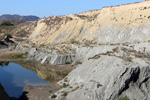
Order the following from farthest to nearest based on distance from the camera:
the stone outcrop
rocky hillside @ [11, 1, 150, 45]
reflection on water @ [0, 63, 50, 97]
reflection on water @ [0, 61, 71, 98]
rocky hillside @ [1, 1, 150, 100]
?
rocky hillside @ [11, 1, 150, 45] → the stone outcrop → reflection on water @ [0, 61, 71, 98] → reflection on water @ [0, 63, 50, 97] → rocky hillside @ [1, 1, 150, 100]

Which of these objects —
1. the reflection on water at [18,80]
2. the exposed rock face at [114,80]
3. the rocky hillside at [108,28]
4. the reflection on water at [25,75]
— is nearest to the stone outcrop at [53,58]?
the reflection on water at [25,75]

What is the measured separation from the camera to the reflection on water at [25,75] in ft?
142

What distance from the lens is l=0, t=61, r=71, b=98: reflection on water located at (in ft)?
142

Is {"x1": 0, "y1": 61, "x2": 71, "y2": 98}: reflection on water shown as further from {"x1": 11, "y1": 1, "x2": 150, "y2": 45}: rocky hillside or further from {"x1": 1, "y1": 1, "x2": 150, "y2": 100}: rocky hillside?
{"x1": 11, "y1": 1, "x2": 150, "y2": 45}: rocky hillside

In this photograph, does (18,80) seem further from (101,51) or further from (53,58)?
(101,51)

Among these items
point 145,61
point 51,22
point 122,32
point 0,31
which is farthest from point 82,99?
point 0,31

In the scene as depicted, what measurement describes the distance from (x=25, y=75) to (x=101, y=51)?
67.7 feet

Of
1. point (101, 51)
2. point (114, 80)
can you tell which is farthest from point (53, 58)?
point (114, 80)

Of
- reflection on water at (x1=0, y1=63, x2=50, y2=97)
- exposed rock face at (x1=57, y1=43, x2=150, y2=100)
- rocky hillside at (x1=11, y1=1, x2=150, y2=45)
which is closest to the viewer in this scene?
exposed rock face at (x1=57, y1=43, x2=150, y2=100)

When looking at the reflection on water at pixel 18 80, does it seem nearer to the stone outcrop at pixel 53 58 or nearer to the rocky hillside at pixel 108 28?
the stone outcrop at pixel 53 58

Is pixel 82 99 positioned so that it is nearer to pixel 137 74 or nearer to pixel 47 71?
pixel 137 74

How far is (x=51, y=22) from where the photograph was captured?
123 m

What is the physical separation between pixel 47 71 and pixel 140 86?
105 ft

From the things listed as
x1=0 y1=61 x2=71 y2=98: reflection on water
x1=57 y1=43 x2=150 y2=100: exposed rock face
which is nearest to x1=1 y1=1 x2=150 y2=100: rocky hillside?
x1=57 y1=43 x2=150 y2=100: exposed rock face
